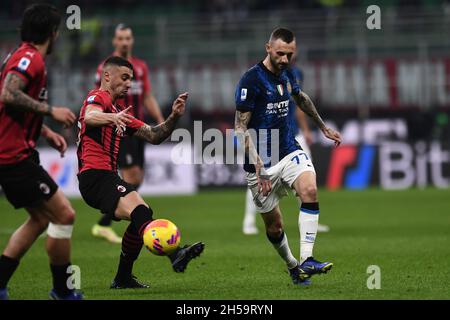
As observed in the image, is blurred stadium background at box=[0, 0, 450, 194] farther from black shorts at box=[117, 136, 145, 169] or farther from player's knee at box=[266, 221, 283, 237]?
player's knee at box=[266, 221, 283, 237]

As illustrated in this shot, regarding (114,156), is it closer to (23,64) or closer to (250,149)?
(250,149)

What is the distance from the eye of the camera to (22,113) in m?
7.21

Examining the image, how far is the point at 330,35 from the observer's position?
24875 mm

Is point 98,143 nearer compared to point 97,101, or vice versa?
point 97,101

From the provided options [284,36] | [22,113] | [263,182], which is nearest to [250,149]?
[263,182]

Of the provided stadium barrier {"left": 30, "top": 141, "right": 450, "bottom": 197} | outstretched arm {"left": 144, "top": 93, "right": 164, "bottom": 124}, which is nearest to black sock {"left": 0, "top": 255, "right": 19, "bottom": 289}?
outstretched arm {"left": 144, "top": 93, "right": 164, "bottom": 124}

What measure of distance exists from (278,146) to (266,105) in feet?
1.40

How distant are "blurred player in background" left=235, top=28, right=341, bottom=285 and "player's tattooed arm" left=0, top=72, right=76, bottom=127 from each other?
2300mm

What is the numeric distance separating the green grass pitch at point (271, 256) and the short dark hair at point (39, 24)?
2.29 meters

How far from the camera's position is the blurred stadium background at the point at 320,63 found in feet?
77.4
